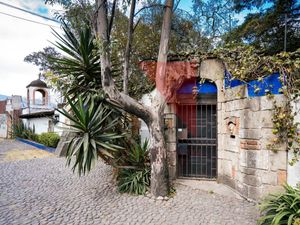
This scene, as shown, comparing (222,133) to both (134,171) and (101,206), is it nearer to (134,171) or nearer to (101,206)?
(134,171)

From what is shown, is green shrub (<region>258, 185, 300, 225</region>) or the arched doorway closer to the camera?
green shrub (<region>258, 185, 300, 225</region>)

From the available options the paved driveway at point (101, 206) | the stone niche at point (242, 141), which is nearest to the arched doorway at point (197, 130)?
the stone niche at point (242, 141)

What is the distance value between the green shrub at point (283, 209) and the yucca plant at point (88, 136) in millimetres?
2969

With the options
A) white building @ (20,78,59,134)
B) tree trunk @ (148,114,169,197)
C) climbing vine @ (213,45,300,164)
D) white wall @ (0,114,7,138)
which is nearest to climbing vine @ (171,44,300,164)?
climbing vine @ (213,45,300,164)

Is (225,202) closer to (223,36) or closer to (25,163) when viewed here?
(223,36)

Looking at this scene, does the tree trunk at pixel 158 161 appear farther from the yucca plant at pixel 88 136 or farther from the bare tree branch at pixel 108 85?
the yucca plant at pixel 88 136

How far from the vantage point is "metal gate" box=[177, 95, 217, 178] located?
17.2 feet

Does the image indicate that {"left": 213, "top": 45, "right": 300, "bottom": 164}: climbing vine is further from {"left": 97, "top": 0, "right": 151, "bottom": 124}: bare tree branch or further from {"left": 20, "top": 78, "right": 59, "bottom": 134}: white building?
{"left": 20, "top": 78, "right": 59, "bottom": 134}: white building

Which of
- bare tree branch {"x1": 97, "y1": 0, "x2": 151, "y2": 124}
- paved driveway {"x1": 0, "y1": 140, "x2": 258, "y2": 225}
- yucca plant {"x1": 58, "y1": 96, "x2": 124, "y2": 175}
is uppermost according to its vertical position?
bare tree branch {"x1": 97, "y1": 0, "x2": 151, "y2": 124}

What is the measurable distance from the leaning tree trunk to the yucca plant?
2.06ft

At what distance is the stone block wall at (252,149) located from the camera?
3682 mm

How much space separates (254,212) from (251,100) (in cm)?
212

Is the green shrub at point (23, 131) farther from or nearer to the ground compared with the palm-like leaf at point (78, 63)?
nearer to the ground

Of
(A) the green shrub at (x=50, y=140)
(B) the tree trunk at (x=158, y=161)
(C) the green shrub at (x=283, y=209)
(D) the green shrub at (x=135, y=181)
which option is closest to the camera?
(C) the green shrub at (x=283, y=209)
